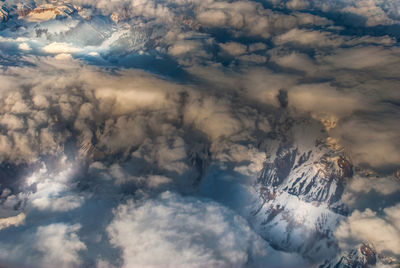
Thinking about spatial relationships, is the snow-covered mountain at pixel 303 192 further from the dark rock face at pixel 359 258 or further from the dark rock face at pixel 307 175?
the dark rock face at pixel 359 258

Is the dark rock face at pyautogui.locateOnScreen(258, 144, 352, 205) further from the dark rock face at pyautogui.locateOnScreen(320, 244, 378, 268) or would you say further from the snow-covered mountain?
the dark rock face at pyautogui.locateOnScreen(320, 244, 378, 268)

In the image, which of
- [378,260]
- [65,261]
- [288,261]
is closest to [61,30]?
[65,261]

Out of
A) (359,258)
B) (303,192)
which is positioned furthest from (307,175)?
(359,258)

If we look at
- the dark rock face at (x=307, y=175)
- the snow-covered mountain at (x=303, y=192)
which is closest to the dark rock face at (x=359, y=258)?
Result: the snow-covered mountain at (x=303, y=192)

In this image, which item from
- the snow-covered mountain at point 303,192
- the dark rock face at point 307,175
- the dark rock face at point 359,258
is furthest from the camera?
the dark rock face at point 307,175

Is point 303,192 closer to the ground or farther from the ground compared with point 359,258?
closer to the ground

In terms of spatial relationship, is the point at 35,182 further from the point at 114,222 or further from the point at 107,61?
the point at 107,61

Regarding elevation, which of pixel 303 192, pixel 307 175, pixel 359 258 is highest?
pixel 359 258

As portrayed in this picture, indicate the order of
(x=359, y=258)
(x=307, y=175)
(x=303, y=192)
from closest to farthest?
(x=359, y=258) → (x=303, y=192) → (x=307, y=175)

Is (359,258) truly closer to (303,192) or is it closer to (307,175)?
(303,192)

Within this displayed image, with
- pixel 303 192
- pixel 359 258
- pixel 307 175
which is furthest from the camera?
pixel 307 175

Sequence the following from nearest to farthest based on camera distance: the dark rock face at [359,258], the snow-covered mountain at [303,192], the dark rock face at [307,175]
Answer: the dark rock face at [359,258], the snow-covered mountain at [303,192], the dark rock face at [307,175]

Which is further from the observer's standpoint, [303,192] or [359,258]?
[303,192]
